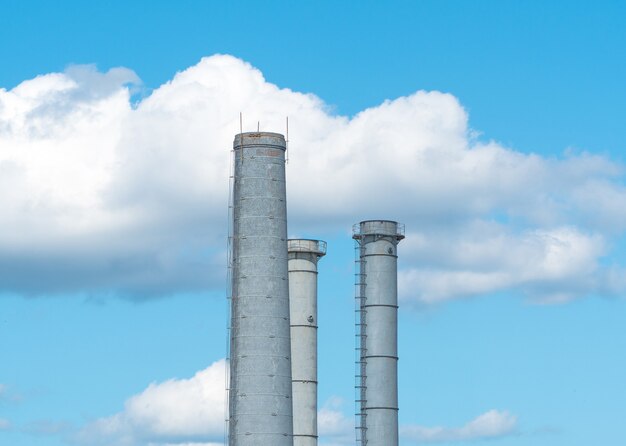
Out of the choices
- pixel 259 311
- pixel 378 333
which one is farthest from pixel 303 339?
pixel 259 311

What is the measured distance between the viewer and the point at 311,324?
79.9m

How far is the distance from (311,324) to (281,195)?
54.3 ft

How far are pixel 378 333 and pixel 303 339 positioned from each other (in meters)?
3.91

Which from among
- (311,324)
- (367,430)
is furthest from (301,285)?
(367,430)

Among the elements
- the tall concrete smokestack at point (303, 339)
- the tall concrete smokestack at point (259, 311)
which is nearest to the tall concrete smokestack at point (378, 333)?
the tall concrete smokestack at point (303, 339)

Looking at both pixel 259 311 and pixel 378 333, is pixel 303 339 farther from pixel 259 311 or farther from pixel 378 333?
pixel 259 311

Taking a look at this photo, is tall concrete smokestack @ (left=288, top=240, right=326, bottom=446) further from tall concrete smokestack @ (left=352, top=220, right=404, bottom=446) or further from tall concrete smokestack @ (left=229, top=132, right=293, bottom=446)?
tall concrete smokestack @ (left=229, top=132, right=293, bottom=446)

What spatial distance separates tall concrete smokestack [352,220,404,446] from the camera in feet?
255

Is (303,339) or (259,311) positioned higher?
(303,339)

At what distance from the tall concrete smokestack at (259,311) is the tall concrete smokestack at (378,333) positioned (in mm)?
14656

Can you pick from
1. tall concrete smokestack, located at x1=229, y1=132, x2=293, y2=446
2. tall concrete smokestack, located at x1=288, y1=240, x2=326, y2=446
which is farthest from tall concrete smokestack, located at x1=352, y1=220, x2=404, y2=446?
tall concrete smokestack, located at x1=229, y1=132, x2=293, y2=446

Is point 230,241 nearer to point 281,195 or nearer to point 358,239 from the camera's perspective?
point 281,195

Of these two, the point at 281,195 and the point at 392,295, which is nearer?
the point at 281,195

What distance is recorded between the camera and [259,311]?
208ft
